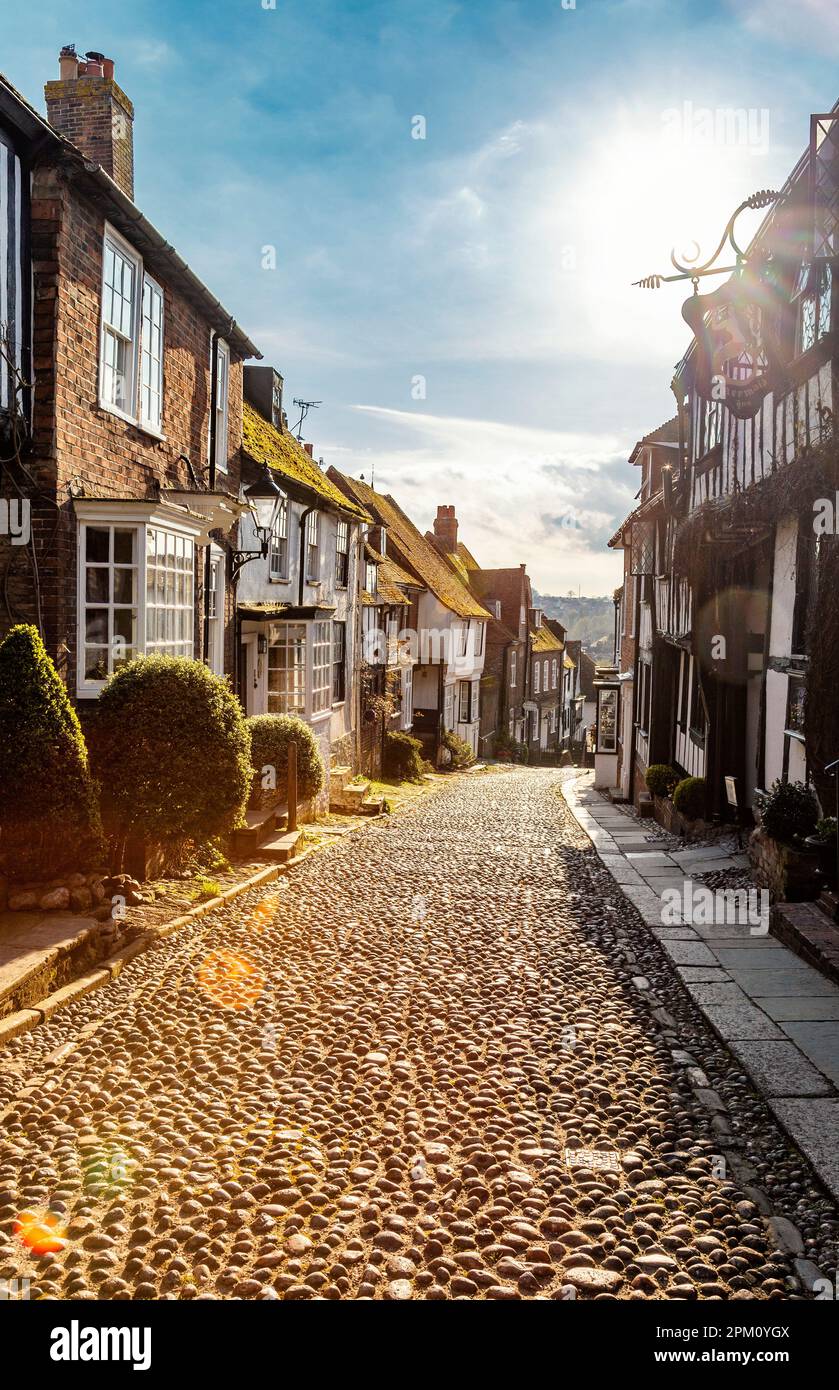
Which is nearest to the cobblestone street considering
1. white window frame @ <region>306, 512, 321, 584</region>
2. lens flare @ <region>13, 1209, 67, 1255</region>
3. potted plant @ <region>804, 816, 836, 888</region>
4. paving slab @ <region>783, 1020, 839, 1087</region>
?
lens flare @ <region>13, 1209, 67, 1255</region>

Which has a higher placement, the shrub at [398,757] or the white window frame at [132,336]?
the white window frame at [132,336]

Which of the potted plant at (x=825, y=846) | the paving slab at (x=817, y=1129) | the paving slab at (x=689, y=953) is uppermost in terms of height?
the potted plant at (x=825, y=846)

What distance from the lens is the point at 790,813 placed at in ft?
32.4

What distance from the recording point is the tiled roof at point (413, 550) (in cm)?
3769

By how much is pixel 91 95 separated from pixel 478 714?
36.2 meters

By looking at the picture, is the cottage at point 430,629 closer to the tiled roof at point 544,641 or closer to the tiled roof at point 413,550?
the tiled roof at point 413,550

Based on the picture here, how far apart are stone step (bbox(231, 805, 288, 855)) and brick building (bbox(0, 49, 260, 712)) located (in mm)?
2345

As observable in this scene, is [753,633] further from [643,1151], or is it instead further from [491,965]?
[643,1151]

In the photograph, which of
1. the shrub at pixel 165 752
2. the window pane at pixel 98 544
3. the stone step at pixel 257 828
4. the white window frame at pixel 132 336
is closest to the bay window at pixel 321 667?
the stone step at pixel 257 828

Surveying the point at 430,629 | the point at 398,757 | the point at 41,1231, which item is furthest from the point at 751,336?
the point at 430,629

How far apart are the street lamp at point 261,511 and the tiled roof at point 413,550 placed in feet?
59.8

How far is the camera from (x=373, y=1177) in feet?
15.5

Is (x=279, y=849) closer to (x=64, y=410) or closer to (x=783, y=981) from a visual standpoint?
(x=64, y=410)
